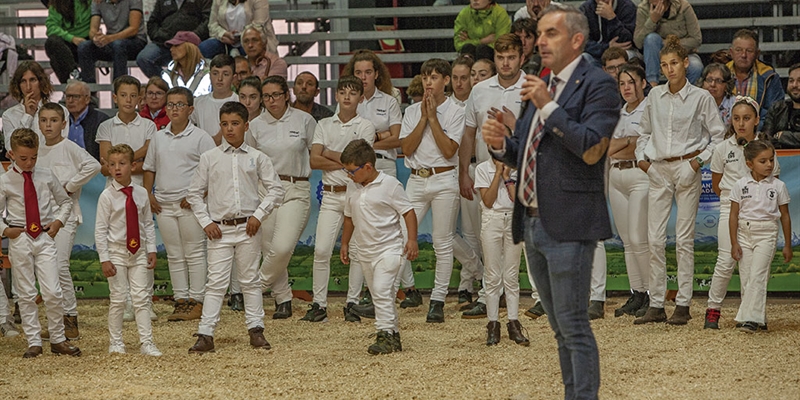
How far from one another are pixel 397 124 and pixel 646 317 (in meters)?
2.71

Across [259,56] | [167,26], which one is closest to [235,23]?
[167,26]

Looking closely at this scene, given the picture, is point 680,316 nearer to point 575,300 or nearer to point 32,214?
point 575,300

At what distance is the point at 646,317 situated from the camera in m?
8.16

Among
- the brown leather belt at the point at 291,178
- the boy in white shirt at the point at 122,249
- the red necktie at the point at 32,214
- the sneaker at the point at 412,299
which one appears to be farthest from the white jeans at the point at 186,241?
the sneaker at the point at 412,299

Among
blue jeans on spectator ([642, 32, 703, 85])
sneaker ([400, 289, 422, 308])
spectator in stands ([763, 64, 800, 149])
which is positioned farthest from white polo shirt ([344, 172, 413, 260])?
blue jeans on spectator ([642, 32, 703, 85])

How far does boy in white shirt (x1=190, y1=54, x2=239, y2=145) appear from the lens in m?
9.41

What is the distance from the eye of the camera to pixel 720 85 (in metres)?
9.20

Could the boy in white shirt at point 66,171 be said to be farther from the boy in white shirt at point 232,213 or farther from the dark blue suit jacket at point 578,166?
the dark blue suit jacket at point 578,166

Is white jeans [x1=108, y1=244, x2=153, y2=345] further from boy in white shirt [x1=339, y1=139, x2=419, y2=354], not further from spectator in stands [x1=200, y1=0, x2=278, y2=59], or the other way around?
spectator in stands [x1=200, y1=0, x2=278, y2=59]

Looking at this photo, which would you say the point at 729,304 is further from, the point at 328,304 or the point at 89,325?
the point at 89,325

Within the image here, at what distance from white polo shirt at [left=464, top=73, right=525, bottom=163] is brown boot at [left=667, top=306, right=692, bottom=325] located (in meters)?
1.92

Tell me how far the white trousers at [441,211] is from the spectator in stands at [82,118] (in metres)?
3.26

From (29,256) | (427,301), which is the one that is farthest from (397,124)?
(29,256)

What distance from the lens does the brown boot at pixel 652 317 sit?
8141 millimetres
